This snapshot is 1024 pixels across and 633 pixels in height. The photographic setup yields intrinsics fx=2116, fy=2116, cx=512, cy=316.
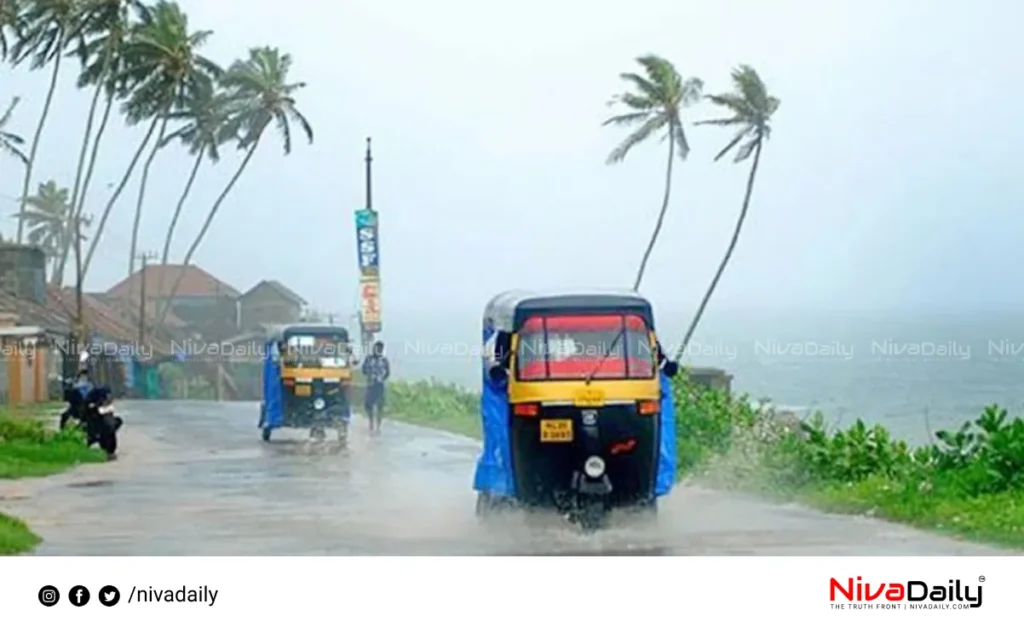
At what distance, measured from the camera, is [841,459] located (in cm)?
771

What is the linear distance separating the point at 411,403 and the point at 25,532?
1.65 m

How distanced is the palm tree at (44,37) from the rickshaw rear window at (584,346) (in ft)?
5.06

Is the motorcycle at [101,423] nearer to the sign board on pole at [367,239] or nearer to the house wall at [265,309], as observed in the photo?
the house wall at [265,309]

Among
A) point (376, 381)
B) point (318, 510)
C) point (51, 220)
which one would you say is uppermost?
point (51, 220)

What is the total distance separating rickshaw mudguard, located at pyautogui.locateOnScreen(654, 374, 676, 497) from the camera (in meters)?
6.36

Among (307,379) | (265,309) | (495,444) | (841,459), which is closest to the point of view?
(495,444)

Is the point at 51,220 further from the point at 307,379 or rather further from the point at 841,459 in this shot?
the point at 841,459

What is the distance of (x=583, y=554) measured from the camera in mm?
5734

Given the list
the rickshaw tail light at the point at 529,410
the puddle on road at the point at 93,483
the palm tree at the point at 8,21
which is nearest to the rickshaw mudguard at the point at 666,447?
the rickshaw tail light at the point at 529,410

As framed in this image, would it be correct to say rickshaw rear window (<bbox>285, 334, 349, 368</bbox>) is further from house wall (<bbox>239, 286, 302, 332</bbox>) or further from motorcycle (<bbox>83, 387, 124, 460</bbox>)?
motorcycle (<bbox>83, 387, 124, 460</bbox>)
